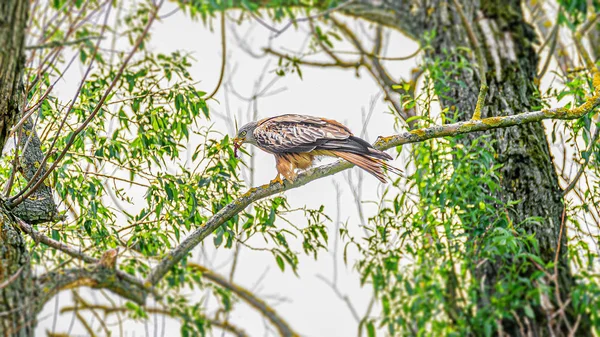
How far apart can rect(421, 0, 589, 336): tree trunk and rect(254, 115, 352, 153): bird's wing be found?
1080mm

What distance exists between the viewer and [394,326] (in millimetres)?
5473

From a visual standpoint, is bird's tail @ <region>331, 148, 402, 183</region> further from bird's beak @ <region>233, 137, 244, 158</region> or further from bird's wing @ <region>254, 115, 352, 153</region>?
bird's beak @ <region>233, 137, 244, 158</region>

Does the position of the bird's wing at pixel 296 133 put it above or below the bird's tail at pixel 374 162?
above

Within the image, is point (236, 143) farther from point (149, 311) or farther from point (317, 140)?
point (149, 311)

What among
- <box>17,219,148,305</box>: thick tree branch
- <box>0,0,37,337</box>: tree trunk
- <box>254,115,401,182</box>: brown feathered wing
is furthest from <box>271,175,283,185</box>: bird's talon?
<box>0,0,37,337</box>: tree trunk

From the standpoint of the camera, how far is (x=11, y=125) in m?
3.47

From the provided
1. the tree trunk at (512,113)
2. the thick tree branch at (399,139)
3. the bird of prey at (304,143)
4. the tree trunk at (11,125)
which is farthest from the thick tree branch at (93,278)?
the tree trunk at (512,113)

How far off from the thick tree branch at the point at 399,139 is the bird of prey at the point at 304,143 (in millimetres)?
99

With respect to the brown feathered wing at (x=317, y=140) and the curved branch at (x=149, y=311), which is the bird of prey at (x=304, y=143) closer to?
the brown feathered wing at (x=317, y=140)


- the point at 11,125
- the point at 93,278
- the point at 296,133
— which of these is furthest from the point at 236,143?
the point at 11,125

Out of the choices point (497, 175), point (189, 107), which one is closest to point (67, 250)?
point (189, 107)

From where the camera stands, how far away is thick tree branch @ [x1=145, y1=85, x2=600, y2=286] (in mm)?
4336

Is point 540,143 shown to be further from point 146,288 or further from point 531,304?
point 146,288

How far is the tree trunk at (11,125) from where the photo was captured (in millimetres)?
2926
